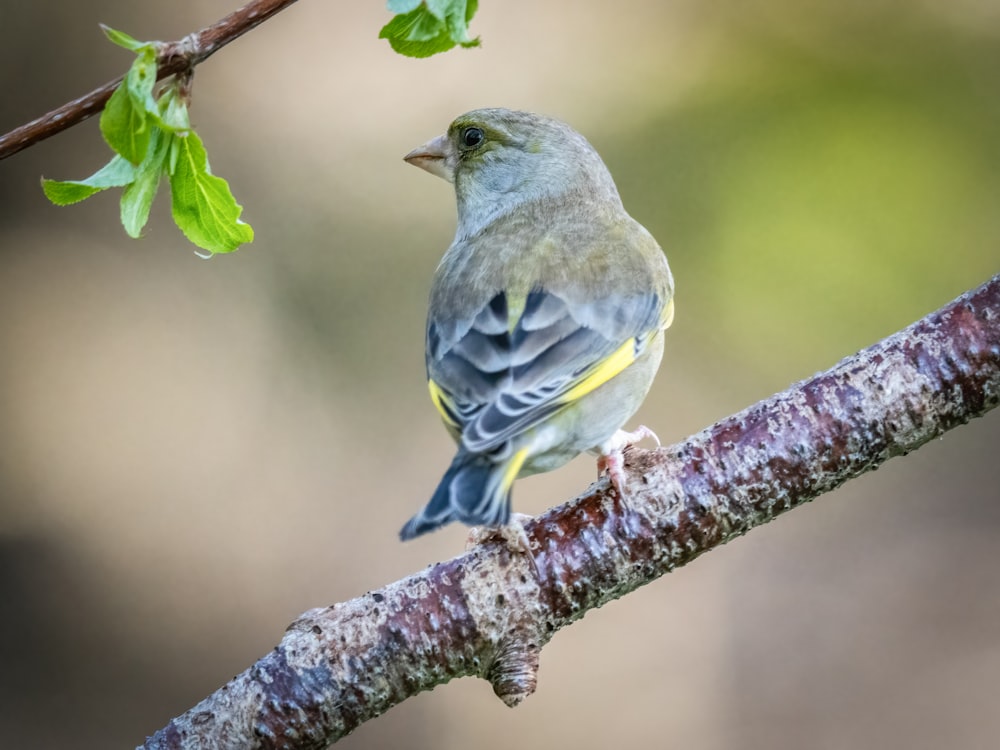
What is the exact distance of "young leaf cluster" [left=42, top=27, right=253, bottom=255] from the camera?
1.57m

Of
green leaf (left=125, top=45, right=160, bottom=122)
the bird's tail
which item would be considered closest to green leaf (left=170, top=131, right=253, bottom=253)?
green leaf (left=125, top=45, right=160, bottom=122)

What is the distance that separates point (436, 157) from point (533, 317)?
1.09 meters

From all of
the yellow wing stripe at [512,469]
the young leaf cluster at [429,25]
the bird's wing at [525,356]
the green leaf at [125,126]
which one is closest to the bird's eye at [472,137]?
the bird's wing at [525,356]

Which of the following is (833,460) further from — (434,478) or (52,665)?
(52,665)

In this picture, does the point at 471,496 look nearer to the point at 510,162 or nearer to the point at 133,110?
the point at 133,110

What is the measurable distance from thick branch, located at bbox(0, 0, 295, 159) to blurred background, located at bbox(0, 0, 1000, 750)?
332 cm

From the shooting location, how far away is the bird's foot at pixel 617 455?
7.63 feet

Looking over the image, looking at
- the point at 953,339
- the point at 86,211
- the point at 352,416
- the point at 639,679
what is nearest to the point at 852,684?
the point at 639,679

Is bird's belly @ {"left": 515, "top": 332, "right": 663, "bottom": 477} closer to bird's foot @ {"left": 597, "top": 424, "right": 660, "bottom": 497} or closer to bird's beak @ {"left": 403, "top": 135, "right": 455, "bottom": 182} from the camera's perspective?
bird's foot @ {"left": 597, "top": 424, "right": 660, "bottom": 497}

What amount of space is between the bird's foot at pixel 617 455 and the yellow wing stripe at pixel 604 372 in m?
0.15

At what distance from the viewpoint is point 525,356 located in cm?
266

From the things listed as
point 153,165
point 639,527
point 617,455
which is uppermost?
point 153,165

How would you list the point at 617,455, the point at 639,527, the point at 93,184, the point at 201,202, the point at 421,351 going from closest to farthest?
the point at 93,184 < the point at 201,202 < the point at 639,527 < the point at 617,455 < the point at 421,351

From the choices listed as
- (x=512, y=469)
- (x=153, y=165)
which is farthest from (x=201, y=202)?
(x=512, y=469)
